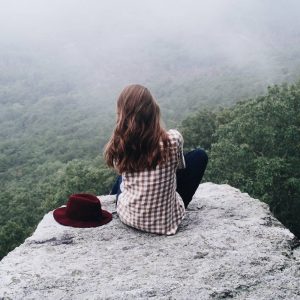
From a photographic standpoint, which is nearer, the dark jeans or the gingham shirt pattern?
the gingham shirt pattern

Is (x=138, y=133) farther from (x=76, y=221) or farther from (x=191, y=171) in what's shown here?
(x=76, y=221)

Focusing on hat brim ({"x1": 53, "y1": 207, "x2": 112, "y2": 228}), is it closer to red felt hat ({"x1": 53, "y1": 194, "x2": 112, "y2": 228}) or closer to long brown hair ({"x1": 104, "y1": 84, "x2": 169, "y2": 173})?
red felt hat ({"x1": 53, "y1": 194, "x2": 112, "y2": 228})

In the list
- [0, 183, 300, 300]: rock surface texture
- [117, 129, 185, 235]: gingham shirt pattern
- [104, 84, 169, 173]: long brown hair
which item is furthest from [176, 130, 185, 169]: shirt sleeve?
[0, 183, 300, 300]: rock surface texture

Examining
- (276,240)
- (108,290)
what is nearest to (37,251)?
(108,290)

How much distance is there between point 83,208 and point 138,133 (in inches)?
46.0

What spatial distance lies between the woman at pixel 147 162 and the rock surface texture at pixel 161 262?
0.21 m

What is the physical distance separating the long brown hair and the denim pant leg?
51 cm

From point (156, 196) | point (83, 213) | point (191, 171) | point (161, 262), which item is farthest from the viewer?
point (83, 213)

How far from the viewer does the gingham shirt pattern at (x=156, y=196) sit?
15.1ft

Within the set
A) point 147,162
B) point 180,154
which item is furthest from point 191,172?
point 147,162

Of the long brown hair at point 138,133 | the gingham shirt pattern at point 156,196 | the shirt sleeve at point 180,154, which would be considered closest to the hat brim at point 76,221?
the gingham shirt pattern at point 156,196

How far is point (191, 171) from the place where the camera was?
5.02 meters

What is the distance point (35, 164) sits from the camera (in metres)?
58.3

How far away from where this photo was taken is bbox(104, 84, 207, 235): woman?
174 inches
